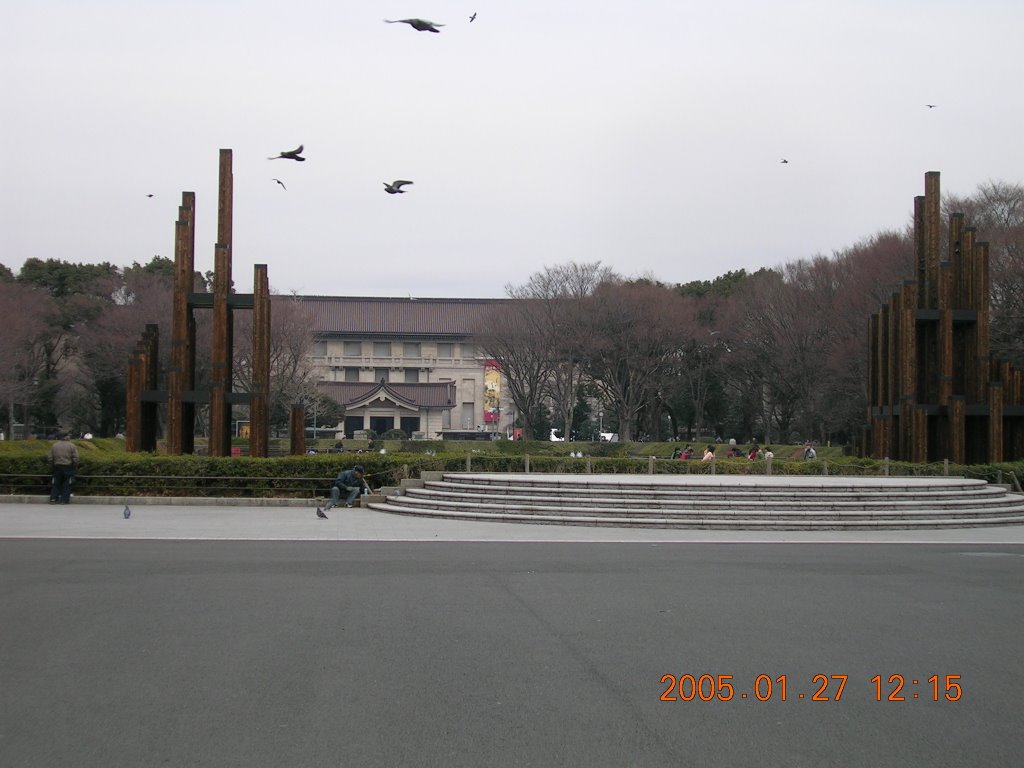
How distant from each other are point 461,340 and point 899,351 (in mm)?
61244

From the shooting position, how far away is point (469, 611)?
10.2 metres

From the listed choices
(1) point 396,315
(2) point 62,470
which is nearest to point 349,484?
(2) point 62,470

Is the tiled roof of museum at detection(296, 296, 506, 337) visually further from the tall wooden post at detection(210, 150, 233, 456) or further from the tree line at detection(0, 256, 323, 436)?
the tall wooden post at detection(210, 150, 233, 456)

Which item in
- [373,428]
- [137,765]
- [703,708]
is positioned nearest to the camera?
[137,765]

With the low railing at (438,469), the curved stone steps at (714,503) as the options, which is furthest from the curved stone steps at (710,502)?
the low railing at (438,469)

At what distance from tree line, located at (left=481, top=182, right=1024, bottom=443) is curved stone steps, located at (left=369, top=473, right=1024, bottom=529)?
2534 centimetres

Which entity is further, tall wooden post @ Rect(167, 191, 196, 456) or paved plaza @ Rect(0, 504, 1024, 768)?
tall wooden post @ Rect(167, 191, 196, 456)

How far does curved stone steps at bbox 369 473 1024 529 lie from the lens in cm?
2098

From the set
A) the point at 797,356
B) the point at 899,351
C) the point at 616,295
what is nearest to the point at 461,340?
the point at 616,295

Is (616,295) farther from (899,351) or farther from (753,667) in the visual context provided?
(753,667)

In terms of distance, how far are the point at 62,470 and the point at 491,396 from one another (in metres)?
62.2

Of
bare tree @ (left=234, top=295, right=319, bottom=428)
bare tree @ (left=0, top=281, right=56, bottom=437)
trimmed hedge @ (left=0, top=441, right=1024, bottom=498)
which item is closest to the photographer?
trimmed hedge @ (left=0, top=441, right=1024, bottom=498)
